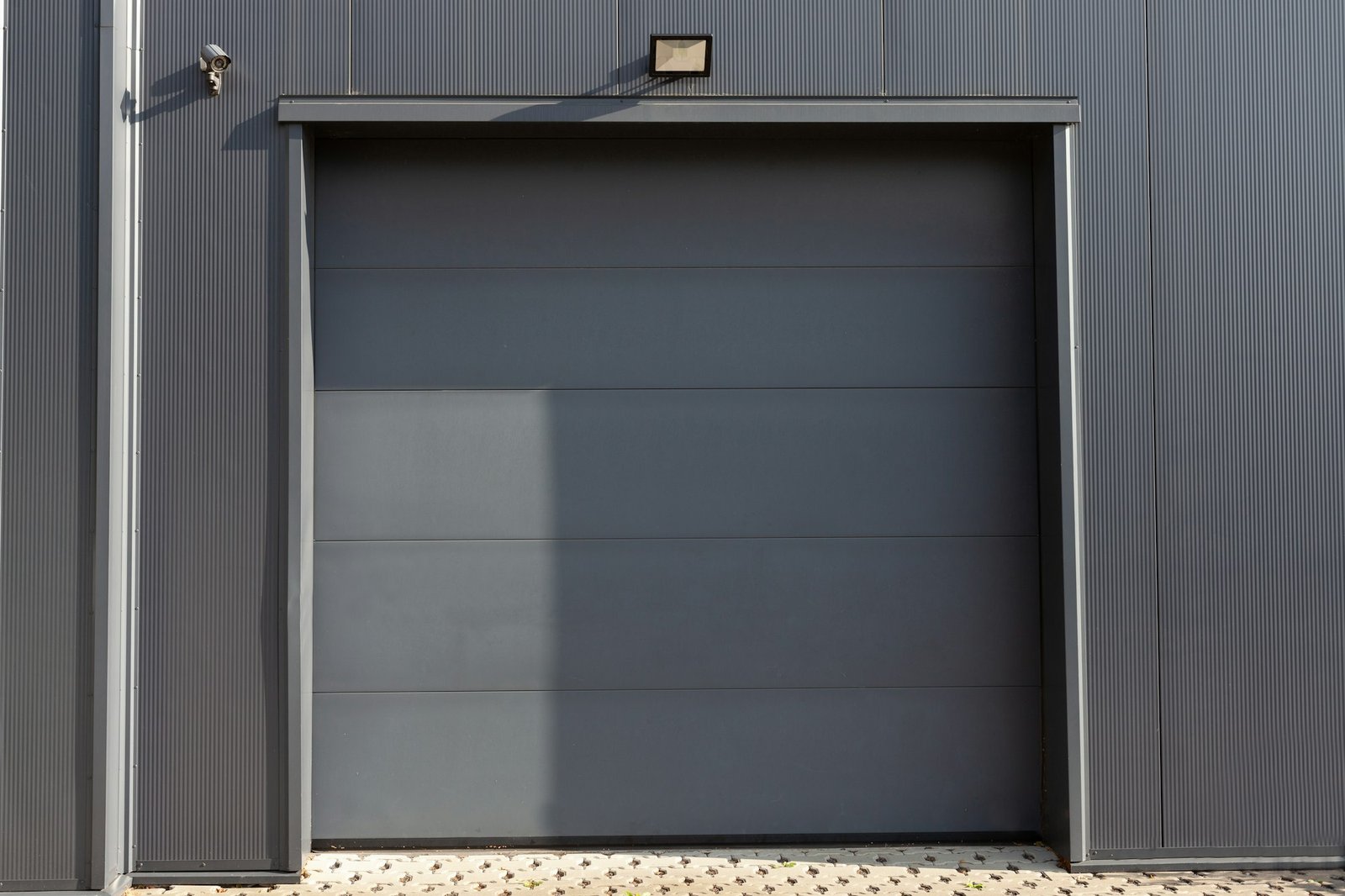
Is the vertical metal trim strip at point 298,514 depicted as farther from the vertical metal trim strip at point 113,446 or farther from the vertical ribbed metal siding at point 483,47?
the vertical metal trim strip at point 113,446

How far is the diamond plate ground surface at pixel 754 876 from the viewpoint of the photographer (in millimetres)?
3766

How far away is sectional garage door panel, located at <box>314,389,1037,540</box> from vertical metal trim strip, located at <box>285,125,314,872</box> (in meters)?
0.26

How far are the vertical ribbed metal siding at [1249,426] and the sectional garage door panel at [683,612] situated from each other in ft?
2.44

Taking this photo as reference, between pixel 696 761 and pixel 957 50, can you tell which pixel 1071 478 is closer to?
pixel 957 50

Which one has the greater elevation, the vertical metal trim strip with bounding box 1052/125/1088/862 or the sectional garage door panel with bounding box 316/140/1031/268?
the sectional garage door panel with bounding box 316/140/1031/268

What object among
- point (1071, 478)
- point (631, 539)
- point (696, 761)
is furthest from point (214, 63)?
point (1071, 478)

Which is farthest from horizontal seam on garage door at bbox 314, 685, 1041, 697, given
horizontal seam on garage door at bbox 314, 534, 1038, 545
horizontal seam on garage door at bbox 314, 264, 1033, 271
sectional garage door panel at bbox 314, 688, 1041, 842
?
horizontal seam on garage door at bbox 314, 264, 1033, 271

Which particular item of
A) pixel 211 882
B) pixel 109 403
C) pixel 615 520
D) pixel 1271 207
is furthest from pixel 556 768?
pixel 1271 207

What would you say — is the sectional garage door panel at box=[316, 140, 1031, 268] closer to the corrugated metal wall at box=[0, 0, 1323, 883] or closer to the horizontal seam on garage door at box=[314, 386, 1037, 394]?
the corrugated metal wall at box=[0, 0, 1323, 883]

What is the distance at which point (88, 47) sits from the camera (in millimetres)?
3844

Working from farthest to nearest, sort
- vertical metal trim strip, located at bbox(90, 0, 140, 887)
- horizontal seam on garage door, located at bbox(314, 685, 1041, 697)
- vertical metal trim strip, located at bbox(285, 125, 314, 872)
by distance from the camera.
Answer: horizontal seam on garage door, located at bbox(314, 685, 1041, 697) → vertical metal trim strip, located at bbox(285, 125, 314, 872) → vertical metal trim strip, located at bbox(90, 0, 140, 887)

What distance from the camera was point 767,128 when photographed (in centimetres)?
406

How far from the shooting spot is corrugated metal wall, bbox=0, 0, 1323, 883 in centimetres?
386

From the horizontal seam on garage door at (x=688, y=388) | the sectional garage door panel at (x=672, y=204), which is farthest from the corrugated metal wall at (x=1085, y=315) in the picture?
the horizontal seam on garage door at (x=688, y=388)
